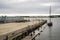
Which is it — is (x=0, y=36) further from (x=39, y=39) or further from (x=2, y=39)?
(x=39, y=39)

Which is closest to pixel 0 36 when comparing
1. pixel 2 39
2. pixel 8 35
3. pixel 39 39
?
pixel 2 39

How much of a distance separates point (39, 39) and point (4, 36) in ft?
49.5

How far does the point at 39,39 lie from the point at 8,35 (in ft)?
47.0

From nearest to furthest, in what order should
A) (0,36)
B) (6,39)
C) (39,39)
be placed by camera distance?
(0,36) → (6,39) → (39,39)

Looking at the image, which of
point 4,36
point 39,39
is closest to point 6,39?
point 4,36

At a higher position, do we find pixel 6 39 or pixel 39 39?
pixel 6 39

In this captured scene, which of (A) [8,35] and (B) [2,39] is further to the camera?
(A) [8,35]

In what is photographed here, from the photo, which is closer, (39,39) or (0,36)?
(0,36)

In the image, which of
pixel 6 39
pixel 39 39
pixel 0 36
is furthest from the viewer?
pixel 39 39

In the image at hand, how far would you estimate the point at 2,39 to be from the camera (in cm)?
979

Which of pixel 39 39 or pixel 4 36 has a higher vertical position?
pixel 4 36

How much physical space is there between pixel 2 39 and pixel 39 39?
15.5 metres

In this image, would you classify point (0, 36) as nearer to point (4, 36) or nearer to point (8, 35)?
point (4, 36)

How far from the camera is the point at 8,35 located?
10930mm
